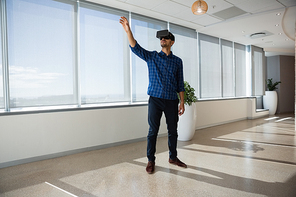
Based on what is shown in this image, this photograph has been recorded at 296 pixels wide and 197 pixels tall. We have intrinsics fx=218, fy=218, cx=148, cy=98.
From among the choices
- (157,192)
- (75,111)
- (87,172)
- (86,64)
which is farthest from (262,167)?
(86,64)

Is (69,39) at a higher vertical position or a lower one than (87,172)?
higher

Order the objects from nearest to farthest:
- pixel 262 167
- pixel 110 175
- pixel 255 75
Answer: pixel 110 175 < pixel 262 167 < pixel 255 75

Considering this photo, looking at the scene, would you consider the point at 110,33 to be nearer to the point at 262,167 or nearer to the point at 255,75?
the point at 262,167

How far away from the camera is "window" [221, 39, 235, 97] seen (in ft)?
23.1

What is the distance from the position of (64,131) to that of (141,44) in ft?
7.90

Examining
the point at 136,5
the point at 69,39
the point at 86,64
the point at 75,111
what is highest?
the point at 136,5

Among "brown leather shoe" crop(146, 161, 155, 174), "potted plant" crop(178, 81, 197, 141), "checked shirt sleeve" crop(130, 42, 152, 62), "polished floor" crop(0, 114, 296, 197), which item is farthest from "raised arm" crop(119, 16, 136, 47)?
"potted plant" crop(178, 81, 197, 141)

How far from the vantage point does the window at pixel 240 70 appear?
7.62 m

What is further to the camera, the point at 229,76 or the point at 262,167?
the point at 229,76

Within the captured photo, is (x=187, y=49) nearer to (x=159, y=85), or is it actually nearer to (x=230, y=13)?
(x=230, y=13)

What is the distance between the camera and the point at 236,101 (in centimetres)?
722

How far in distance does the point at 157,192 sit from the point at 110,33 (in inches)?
123

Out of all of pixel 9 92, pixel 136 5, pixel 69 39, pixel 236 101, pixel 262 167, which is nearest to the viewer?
pixel 262 167

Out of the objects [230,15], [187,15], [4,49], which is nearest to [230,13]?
[230,15]
